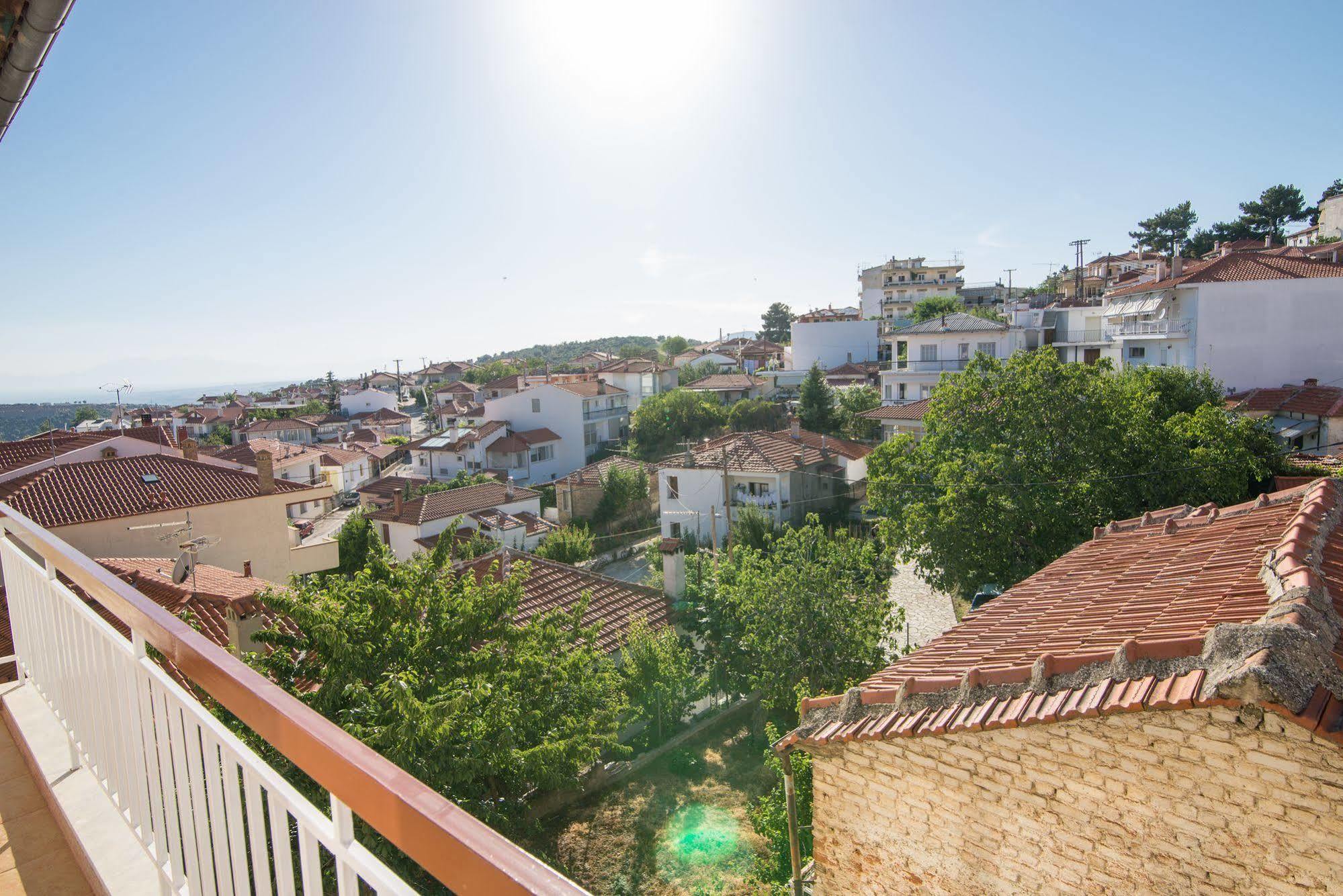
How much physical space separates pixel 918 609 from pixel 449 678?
15.4 m

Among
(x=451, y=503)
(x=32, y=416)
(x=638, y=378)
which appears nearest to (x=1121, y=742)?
(x=451, y=503)

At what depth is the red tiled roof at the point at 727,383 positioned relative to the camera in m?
48.9

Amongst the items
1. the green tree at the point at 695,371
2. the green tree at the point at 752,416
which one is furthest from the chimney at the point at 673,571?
the green tree at the point at 695,371

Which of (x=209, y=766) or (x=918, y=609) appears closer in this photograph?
(x=209, y=766)

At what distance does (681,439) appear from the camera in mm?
42156

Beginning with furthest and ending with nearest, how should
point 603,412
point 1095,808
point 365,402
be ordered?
1. point 365,402
2. point 603,412
3. point 1095,808

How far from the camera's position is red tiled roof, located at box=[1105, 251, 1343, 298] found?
26.5 metres

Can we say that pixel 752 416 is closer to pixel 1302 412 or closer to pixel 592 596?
pixel 1302 412

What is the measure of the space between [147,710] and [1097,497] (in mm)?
14811

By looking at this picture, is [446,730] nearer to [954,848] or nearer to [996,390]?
[954,848]

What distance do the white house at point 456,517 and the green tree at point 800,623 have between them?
1385cm

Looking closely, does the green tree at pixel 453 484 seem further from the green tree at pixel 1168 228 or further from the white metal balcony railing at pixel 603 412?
the green tree at pixel 1168 228

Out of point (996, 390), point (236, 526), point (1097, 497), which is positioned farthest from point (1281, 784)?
point (236, 526)

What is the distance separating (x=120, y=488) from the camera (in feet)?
51.0
